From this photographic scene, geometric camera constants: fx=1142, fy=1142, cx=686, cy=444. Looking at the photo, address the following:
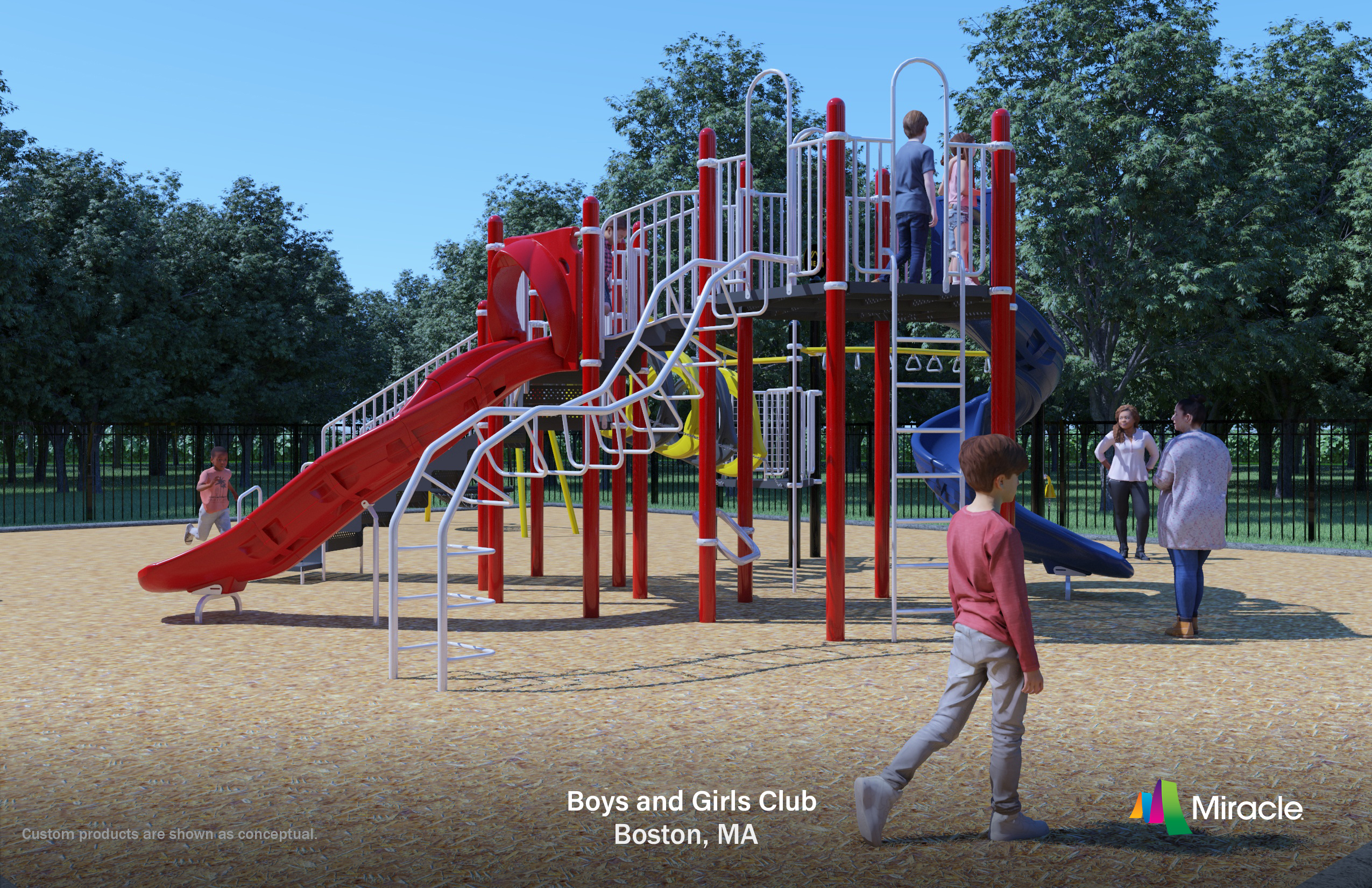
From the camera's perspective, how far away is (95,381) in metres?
35.1

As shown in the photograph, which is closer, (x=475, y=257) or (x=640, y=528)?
(x=640, y=528)

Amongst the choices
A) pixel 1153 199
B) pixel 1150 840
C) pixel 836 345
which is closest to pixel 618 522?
pixel 836 345

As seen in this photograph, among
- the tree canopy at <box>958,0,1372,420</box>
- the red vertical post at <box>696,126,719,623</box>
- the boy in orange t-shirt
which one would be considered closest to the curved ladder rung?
the red vertical post at <box>696,126,719,623</box>

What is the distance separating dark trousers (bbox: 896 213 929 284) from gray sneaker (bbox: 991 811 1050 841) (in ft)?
18.8

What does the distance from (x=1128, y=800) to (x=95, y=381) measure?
119 ft

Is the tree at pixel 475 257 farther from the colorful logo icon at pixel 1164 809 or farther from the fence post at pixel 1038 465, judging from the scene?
the colorful logo icon at pixel 1164 809

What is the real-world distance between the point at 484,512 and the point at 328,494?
2504 millimetres

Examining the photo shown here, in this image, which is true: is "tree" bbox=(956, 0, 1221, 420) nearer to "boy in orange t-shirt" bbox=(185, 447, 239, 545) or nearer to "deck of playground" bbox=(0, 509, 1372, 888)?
"deck of playground" bbox=(0, 509, 1372, 888)

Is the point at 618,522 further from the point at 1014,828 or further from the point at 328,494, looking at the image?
the point at 1014,828

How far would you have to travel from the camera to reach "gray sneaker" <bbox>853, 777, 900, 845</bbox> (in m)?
4.47

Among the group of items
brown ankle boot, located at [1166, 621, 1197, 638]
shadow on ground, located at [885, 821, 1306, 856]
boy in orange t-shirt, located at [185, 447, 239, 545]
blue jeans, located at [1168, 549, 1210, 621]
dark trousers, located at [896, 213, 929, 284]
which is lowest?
shadow on ground, located at [885, 821, 1306, 856]

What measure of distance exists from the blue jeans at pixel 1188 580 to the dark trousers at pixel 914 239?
3.03 metres

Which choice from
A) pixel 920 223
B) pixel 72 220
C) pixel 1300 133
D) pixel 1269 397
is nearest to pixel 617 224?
pixel 920 223

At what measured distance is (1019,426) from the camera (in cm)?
1296
